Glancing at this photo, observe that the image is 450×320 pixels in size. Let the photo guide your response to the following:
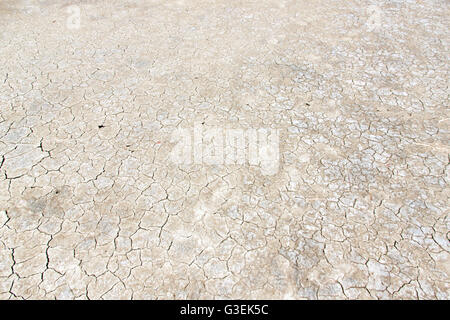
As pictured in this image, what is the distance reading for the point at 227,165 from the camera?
119 inches

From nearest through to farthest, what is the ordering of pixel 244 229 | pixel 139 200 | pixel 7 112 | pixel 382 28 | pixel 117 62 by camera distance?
pixel 244 229 → pixel 139 200 → pixel 7 112 → pixel 117 62 → pixel 382 28

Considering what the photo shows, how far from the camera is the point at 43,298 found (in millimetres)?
2123

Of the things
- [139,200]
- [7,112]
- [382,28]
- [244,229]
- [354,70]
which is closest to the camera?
[244,229]

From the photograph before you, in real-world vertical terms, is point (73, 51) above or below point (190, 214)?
above

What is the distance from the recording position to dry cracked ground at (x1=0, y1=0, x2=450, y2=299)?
226 cm

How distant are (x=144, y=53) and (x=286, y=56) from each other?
202 centimetres
